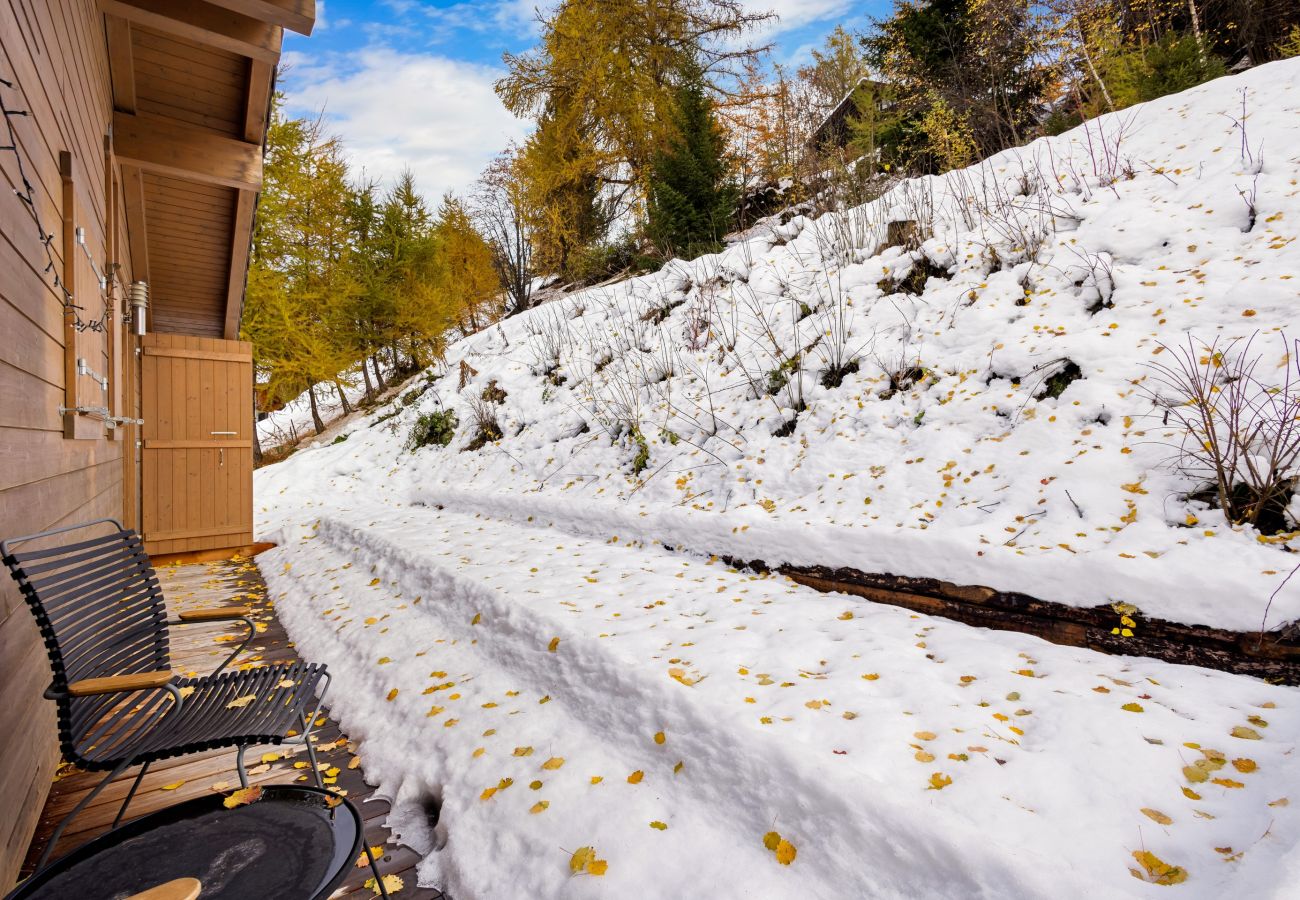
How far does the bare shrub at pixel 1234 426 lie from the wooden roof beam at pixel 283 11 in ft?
17.6

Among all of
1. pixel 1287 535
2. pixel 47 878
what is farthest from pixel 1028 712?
pixel 47 878

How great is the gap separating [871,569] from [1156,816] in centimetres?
199

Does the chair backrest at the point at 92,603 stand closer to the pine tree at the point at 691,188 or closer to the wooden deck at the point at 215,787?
the wooden deck at the point at 215,787

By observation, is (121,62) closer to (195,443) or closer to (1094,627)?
(195,443)

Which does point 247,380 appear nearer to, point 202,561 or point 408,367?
point 202,561

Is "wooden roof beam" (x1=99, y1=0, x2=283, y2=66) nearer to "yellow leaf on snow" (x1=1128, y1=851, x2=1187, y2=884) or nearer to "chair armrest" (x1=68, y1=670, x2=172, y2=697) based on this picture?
"chair armrest" (x1=68, y1=670, x2=172, y2=697)

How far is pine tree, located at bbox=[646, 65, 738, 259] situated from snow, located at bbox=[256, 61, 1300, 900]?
4069 millimetres

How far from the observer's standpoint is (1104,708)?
84.4 inches

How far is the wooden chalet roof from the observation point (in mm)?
3873

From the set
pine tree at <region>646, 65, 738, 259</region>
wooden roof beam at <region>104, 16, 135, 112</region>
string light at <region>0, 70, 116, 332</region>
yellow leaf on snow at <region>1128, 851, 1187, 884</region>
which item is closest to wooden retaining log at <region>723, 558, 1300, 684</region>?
yellow leaf on snow at <region>1128, 851, 1187, 884</region>

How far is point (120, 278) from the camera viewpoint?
17.5 feet

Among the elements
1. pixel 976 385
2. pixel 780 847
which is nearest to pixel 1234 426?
pixel 976 385

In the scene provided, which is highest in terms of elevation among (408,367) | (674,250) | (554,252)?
(554,252)

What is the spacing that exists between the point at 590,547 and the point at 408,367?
46.1 feet
